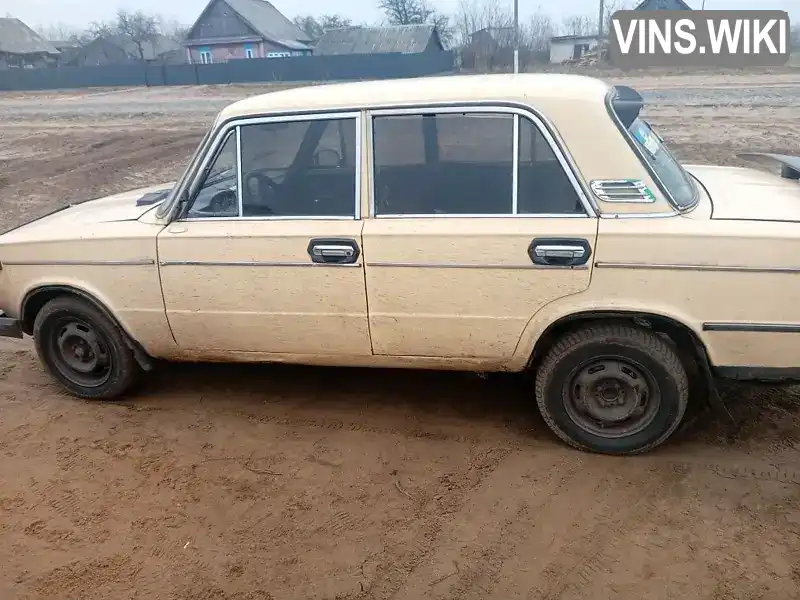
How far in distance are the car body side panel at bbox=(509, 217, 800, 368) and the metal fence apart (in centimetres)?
3408

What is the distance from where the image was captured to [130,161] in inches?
533

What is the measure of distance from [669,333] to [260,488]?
2211 mm

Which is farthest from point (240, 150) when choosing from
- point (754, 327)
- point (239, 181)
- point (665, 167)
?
point (754, 327)

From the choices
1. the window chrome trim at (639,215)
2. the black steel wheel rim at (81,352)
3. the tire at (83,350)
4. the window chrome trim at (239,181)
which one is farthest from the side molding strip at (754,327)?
the black steel wheel rim at (81,352)

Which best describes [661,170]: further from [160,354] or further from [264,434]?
[160,354]

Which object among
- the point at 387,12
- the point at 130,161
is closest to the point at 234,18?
the point at 387,12

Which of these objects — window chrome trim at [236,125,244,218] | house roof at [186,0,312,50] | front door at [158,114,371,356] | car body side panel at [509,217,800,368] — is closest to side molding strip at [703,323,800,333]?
car body side panel at [509,217,800,368]

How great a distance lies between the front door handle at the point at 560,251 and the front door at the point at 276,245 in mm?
889

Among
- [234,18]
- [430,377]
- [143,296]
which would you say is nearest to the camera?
[143,296]

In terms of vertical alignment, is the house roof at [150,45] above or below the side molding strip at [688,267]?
above

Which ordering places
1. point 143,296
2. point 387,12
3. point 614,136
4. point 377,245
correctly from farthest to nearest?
point 387,12 → point 143,296 → point 377,245 → point 614,136

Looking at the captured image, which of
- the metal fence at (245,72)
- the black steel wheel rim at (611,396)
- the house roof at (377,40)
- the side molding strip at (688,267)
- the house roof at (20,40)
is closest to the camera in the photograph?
the side molding strip at (688,267)

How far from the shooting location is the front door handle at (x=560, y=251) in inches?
130

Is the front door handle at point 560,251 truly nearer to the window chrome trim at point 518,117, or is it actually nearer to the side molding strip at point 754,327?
the window chrome trim at point 518,117
